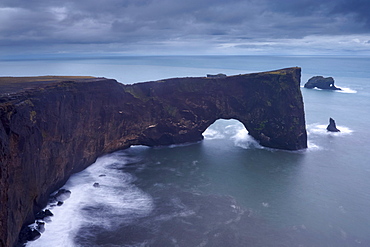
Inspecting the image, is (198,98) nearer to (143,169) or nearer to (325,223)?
(143,169)

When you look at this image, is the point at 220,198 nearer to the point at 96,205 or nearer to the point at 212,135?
the point at 96,205

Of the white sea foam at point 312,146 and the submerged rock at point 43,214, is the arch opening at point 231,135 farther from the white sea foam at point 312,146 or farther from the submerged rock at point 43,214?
the submerged rock at point 43,214

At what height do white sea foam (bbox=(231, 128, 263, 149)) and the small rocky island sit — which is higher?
the small rocky island

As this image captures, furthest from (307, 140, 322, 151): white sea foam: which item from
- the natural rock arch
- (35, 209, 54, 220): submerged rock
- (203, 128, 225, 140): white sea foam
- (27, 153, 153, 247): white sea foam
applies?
(35, 209, 54, 220): submerged rock

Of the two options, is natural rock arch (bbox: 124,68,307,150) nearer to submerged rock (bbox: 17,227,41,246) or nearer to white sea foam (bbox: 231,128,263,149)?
white sea foam (bbox: 231,128,263,149)

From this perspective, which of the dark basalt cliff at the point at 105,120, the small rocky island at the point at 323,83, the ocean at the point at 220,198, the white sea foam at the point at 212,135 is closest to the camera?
the dark basalt cliff at the point at 105,120

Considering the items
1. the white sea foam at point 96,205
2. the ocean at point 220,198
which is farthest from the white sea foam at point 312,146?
the white sea foam at point 96,205

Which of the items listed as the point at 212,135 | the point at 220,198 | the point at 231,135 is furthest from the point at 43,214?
the point at 231,135
